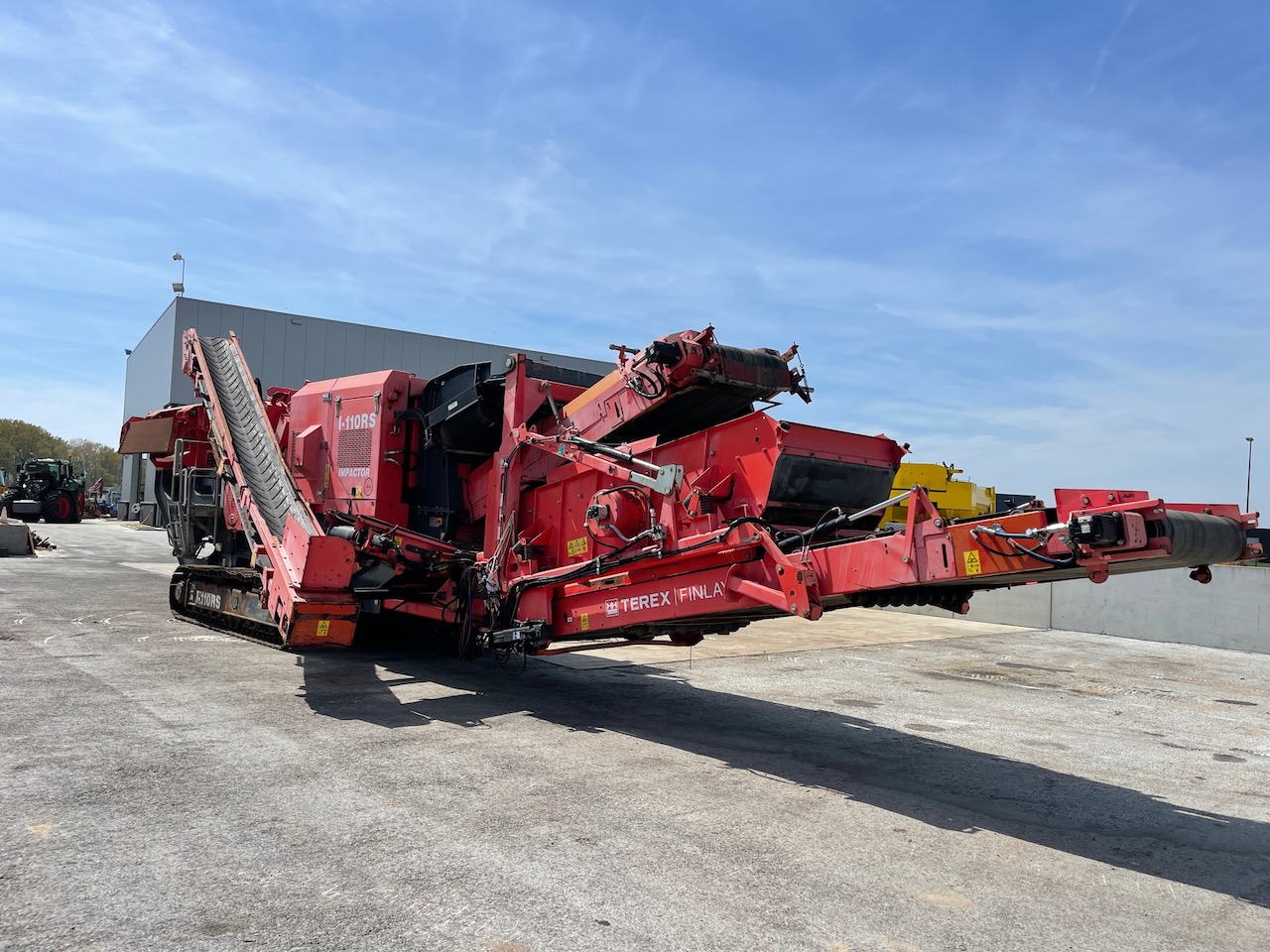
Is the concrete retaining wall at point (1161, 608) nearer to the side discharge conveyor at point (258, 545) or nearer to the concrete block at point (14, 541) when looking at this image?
the side discharge conveyor at point (258, 545)

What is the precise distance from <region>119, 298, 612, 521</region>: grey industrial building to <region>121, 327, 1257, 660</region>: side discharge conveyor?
88.0 feet

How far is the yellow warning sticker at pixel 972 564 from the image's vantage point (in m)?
5.16

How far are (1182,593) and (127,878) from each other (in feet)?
54.0

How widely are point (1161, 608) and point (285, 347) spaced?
1330 inches

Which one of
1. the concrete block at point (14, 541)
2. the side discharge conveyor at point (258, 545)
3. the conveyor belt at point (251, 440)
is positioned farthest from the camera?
the concrete block at point (14, 541)

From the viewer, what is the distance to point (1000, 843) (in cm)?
498

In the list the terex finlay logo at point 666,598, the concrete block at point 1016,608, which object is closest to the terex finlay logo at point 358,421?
the terex finlay logo at point 666,598

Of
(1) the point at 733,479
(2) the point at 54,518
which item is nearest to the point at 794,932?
(1) the point at 733,479

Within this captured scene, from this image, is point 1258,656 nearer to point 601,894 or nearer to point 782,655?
point 782,655

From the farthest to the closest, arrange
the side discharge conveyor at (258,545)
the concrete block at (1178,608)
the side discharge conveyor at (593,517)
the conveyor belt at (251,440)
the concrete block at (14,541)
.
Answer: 1. the concrete block at (14,541)
2. the concrete block at (1178,608)
3. the conveyor belt at (251,440)
4. the side discharge conveyor at (258,545)
5. the side discharge conveyor at (593,517)

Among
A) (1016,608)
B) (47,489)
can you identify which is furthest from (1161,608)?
(47,489)

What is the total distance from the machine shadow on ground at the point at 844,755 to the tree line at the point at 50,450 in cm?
7980

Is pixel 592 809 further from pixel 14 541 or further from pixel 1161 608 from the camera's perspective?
pixel 14 541

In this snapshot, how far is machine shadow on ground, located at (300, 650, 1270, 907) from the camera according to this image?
5.10 m
